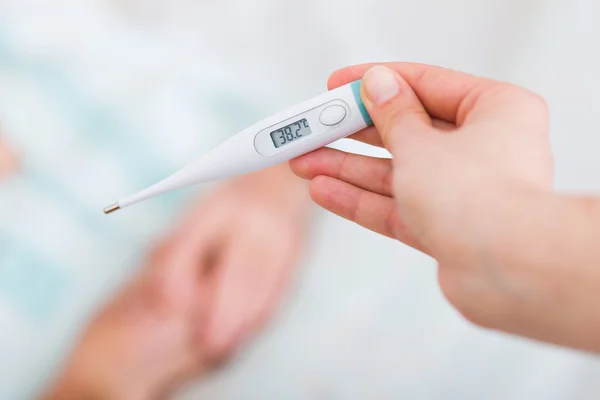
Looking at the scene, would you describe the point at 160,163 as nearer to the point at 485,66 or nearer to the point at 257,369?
the point at 257,369

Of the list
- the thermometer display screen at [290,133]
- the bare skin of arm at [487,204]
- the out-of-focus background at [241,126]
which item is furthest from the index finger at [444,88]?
the out-of-focus background at [241,126]

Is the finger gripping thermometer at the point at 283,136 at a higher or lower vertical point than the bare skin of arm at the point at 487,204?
higher

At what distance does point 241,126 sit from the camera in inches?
43.5

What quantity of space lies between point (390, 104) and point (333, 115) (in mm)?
82

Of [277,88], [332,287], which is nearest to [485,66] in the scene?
[277,88]

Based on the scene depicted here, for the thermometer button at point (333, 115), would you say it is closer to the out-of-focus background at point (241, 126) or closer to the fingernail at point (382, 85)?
the fingernail at point (382, 85)

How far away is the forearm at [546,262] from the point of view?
0.51 m

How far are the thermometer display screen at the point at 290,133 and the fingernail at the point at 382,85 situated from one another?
0.33 feet

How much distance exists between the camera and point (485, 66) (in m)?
1.18

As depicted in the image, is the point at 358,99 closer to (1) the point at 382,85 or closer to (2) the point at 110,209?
(1) the point at 382,85

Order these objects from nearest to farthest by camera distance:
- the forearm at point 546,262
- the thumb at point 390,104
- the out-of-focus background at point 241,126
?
1. the forearm at point 546,262
2. the thumb at point 390,104
3. the out-of-focus background at point 241,126

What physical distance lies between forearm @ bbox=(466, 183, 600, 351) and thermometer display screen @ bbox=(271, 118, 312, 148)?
30 centimetres

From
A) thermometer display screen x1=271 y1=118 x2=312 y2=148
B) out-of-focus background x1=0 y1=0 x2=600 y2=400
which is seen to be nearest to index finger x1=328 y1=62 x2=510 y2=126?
thermometer display screen x1=271 y1=118 x2=312 y2=148

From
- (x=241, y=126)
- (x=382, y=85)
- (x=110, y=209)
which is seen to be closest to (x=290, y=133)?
(x=382, y=85)
